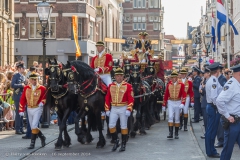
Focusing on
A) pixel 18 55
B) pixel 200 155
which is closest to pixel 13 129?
pixel 200 155

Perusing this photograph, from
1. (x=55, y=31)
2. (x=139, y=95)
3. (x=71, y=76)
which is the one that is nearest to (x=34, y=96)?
(x=71, y=76)

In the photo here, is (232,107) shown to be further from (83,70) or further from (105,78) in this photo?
(105,78)

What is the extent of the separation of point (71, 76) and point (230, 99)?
553 cm

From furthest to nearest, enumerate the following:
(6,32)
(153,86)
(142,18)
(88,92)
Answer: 1. (142,18)
2. (6,32)
3. (153,86)
4. (88,92)

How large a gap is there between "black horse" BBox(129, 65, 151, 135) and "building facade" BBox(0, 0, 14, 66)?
1984 centimetres

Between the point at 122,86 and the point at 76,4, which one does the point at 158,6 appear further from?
the point at 122,86

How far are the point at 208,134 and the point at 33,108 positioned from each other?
171 inches

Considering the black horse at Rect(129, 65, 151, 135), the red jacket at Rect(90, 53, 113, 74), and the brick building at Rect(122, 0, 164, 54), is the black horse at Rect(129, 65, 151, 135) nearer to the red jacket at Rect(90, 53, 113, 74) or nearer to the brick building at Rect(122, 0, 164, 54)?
the red jacket at Rect(90, 53, 113, 74)

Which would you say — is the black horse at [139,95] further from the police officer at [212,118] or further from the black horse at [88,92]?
the police officer at [212,118]

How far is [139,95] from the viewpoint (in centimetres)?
1733

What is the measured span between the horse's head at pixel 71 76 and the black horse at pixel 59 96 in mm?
140

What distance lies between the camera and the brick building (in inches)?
4772

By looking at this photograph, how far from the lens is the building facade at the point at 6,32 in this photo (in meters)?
36.5

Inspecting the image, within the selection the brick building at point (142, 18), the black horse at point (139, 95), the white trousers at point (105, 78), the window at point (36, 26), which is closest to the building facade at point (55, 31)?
the window at point (36, 26)
